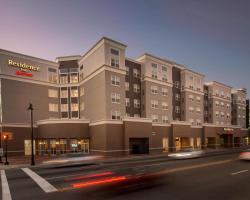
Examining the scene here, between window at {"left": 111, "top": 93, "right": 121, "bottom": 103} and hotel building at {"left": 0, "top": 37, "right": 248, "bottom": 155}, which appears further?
window at {"left": 111, "top": 93, "right": 121, "bottom": 103}

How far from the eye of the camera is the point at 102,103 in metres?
33.9

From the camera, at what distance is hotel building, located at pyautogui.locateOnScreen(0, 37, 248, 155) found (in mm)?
34094

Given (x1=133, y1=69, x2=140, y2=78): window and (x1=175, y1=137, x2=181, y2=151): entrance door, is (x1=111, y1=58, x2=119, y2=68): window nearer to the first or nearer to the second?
(x1=133, y1=69, x2=140, y2=78): window

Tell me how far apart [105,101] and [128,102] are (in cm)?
→ 716

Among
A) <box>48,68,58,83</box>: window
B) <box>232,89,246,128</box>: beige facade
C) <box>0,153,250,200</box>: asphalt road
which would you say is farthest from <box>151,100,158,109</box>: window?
<box>232,89,246,128</box>: beige facade

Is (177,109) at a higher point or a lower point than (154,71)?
lower

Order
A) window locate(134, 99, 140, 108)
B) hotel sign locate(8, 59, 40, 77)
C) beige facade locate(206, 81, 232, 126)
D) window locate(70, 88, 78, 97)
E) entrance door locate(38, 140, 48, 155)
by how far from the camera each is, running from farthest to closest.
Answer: beige facade locate(206, 81, 232, 126) < window locate(70, 88, 78, 97) < window locate(134, 99, 140, 108) < hotel sign locate(8, 59, 40, 77) < entrance door locate(38, 140, 48, 155)

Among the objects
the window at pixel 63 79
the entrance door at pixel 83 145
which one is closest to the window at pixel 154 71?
the entrance door at pixel 83 145

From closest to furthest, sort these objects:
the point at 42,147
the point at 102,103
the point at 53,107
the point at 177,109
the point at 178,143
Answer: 1. the point at 102,103
2. the point at 42,147
3. the point at 53,107
4. the point at 178,143
5. the point at 177,109

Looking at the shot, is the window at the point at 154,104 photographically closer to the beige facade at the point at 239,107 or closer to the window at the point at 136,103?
the window at the point at 136,103

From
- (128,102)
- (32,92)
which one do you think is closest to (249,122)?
(128,102)

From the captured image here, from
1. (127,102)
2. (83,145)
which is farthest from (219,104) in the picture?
(83,145)

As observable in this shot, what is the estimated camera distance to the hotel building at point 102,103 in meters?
34.1

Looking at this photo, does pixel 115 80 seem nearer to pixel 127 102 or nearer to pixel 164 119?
pixel 127 102
